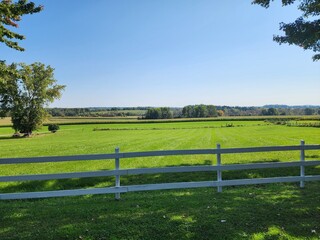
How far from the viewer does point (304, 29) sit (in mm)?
11609

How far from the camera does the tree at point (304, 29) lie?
1138cm

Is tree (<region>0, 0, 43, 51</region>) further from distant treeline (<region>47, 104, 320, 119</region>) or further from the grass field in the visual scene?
distant treeline (<region>47, 104, 320, 119</region>)

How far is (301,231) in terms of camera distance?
17.0 feet

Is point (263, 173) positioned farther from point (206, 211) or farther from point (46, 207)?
point (46, 207)

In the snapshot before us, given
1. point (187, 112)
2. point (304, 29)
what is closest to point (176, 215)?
point (304, 29)

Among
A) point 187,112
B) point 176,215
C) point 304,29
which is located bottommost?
point 176,215

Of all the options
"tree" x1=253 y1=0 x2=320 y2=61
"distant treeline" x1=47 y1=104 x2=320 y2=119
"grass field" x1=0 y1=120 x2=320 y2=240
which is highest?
"tree" x1=253 y1=0 x2=320 y2=61

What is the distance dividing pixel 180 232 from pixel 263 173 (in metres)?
6.90

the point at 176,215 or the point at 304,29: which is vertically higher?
the point at 304,29

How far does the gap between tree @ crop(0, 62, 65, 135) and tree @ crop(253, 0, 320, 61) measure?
46663 millimetres

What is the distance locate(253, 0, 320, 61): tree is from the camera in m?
11.4

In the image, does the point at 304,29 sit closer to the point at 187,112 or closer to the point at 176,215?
the point at 176,215

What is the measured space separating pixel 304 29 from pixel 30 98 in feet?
163

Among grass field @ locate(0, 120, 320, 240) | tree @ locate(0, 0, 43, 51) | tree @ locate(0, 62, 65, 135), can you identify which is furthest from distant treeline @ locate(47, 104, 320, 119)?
grass field @ locate(0, 120, 320, 240)
